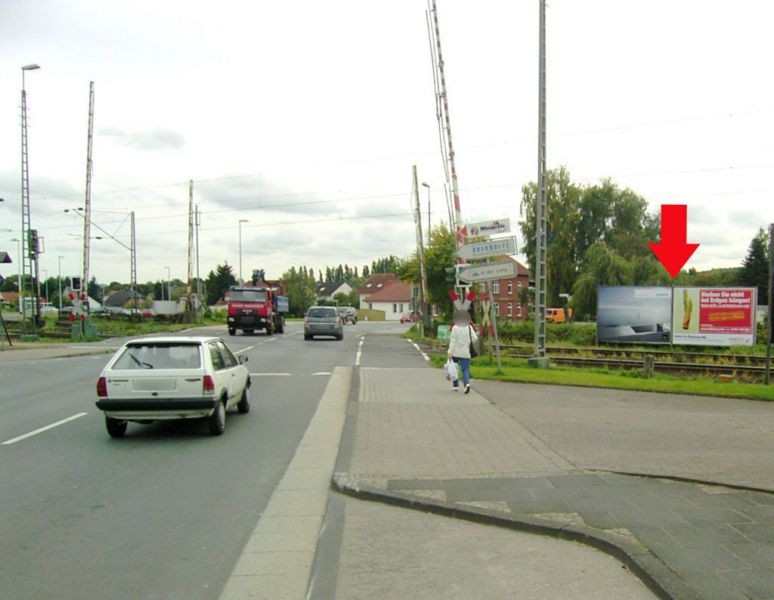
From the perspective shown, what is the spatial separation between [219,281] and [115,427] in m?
114

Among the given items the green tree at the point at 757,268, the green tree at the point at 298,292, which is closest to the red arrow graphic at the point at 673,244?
the green tree at the point at 757,268

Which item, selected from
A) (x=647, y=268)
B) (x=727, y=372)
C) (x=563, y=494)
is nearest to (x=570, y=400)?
(x=563, y=494)

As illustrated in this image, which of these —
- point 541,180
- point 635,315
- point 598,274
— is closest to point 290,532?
point 541,180

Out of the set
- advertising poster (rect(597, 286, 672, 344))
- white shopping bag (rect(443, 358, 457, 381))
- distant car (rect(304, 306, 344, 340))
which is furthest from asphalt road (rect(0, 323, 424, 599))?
distant car (rect(304, 306, 344, 340))

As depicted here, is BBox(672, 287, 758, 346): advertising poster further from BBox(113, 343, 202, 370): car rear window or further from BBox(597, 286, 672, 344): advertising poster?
BBox(113, 343, 202, 370): car rear window

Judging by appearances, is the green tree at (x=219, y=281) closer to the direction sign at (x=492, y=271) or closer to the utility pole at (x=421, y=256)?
the utility pole at (x=421, y=256)

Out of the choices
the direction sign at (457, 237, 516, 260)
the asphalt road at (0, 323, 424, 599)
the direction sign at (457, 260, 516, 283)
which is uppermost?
the direction sign at (457, 237, 516, 260)

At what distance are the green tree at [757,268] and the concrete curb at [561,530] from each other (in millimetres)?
69434

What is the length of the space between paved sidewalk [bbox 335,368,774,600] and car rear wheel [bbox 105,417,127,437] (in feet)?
9.99

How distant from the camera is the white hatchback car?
973 cm

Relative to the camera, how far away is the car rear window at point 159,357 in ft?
32.8

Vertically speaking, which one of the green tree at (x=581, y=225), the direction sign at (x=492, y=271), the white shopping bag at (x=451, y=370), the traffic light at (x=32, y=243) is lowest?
the white shopping bag at (x=451, y=370)

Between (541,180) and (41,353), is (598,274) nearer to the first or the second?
(541,180)

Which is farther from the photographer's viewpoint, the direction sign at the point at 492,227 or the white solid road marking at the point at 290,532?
the direction sign at the point at 492,227
